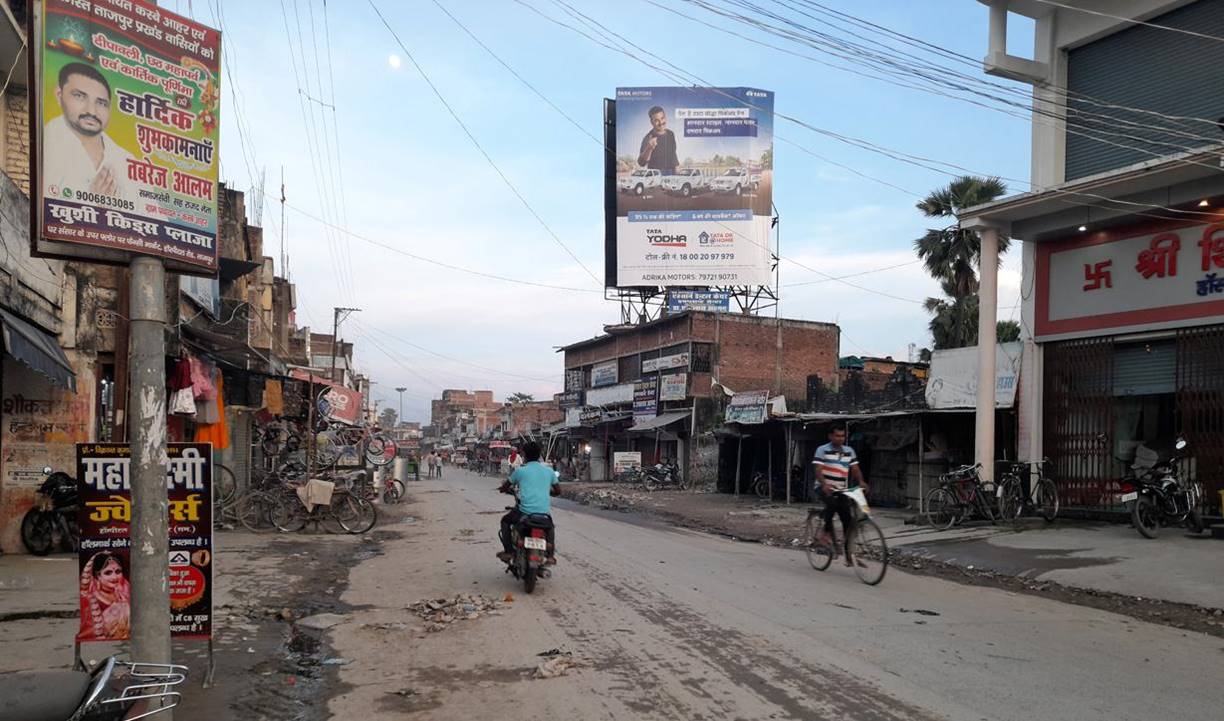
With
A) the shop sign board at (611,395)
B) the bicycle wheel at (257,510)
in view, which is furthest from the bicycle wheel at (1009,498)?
the shop sign board at (611,395)

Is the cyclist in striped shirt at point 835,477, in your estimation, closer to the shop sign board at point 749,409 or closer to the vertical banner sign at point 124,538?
the vertical banner sign at point 124,538

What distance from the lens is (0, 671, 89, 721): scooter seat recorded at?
11.8 ft

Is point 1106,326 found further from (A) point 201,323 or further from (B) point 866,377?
(B) point 866,377

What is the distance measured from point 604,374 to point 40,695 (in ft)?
160

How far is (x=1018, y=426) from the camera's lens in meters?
17.4

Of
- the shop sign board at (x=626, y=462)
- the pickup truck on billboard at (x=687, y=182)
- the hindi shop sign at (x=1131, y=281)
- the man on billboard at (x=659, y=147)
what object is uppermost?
the man on billboard at (x=659, y=147)

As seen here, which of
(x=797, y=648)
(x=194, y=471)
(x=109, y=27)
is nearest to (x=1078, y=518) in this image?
(x=797, y=648)

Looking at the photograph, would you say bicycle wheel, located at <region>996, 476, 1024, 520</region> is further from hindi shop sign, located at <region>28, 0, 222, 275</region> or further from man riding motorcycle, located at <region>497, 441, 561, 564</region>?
hindi shop sign, located at <region>28, 0, 222, 275</region>

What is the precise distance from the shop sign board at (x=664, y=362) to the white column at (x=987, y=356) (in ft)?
82.0

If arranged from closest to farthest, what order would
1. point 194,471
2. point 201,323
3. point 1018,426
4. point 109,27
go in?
point 109,27 → point 194,471 → point 1018,426 → point 201,323

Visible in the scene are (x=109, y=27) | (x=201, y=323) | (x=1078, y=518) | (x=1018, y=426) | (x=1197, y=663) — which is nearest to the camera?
(x=109, y=27)

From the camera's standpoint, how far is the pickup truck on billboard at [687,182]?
4119cm

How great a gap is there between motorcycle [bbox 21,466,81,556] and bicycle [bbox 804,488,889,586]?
34.9 ft

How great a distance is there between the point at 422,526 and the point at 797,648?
539 inches
